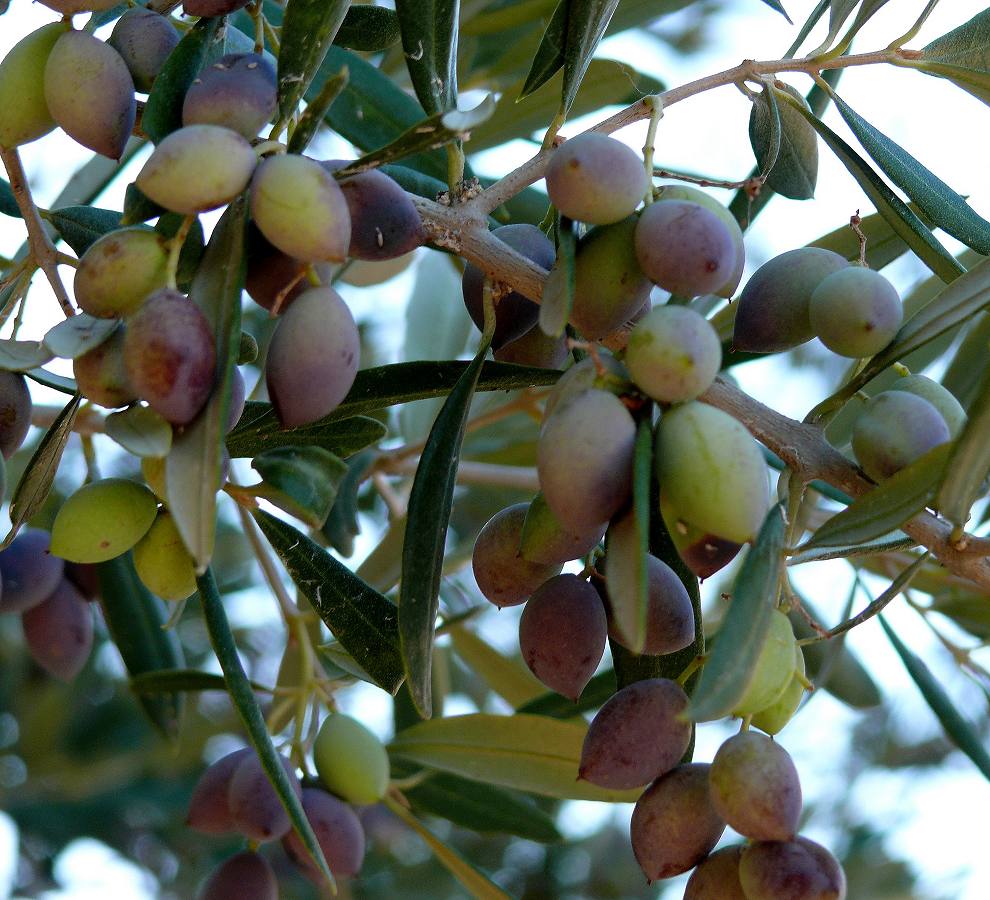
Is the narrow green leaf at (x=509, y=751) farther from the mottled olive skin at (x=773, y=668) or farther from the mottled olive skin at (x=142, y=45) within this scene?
the mottled olive skin at (x=142, y=45)

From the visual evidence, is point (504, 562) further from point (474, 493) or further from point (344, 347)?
point (474, 493)

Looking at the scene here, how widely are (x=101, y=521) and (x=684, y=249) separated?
418 millimetres

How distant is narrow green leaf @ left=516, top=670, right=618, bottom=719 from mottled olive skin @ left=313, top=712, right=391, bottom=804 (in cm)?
22

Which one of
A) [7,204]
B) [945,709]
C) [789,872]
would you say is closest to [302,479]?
[789,872]

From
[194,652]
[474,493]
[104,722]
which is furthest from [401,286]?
[104,722]

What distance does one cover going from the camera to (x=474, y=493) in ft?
7.87

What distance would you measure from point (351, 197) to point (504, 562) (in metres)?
0.26

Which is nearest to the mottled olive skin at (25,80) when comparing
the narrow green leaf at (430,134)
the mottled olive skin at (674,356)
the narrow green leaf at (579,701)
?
the narrow green leaf at (430,134)

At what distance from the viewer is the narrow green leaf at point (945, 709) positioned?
1.31 metres

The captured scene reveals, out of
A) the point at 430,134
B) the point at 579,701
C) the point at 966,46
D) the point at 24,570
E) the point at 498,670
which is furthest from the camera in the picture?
the point at 498,670

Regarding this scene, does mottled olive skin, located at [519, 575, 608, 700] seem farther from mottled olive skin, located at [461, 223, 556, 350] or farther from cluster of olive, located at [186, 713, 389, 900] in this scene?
cluster of olive, located at [186, 713, 389, 900]

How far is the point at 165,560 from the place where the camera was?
33.0 inches

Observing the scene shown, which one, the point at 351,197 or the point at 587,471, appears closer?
the point at 587,471

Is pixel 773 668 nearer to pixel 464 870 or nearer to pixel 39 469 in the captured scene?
pixel 39 469
